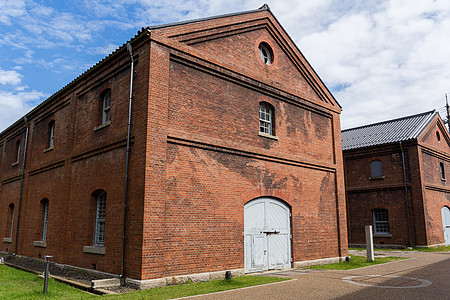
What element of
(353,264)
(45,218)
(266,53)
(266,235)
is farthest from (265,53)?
(45,218)

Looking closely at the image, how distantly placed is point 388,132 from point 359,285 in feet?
63.0

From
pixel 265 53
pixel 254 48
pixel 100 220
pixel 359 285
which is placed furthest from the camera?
pixel 265 53

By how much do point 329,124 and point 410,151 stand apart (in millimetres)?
9672

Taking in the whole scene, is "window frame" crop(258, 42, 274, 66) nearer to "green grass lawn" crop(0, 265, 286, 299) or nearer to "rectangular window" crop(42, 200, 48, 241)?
"green grass lawn" crop(0, 265, 286, 299)

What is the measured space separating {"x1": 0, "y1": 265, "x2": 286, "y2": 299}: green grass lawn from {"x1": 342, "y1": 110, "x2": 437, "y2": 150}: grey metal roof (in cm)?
1776

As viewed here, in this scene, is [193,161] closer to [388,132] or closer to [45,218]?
[45,218]

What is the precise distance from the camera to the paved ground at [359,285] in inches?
343

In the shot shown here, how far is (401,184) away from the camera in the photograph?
Answer: 77.9 feet

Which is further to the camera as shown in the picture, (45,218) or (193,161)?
(45,218)

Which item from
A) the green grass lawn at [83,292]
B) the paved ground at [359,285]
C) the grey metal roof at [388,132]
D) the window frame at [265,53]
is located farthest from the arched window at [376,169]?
the green grass lawn at [83,292]

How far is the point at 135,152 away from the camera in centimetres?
1058

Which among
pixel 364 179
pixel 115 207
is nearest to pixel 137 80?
pixel 115 207

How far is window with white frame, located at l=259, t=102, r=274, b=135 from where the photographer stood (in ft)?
46.9

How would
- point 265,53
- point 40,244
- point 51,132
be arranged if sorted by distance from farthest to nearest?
1. point 51,132
2. point 40,244
3. point 265,53
